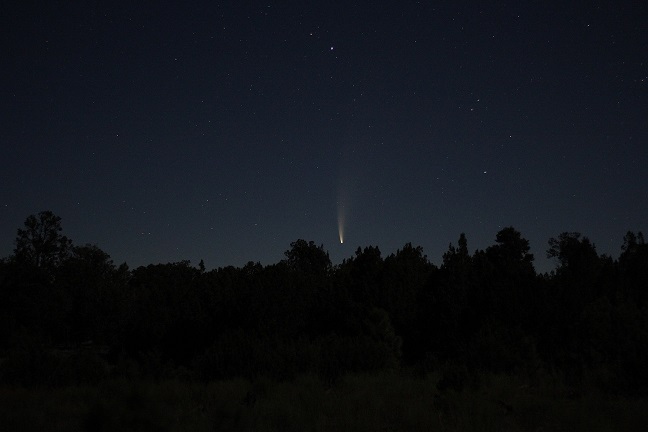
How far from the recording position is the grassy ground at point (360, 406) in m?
7.43

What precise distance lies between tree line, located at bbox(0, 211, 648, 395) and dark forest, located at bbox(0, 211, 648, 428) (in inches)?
1.7

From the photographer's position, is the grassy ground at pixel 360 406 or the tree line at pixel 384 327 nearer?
the grassy ground at pixel 360 406

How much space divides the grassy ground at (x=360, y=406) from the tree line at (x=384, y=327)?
1010 mm

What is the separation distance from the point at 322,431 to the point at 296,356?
6.00 metres

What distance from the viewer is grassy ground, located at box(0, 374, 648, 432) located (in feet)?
24.4

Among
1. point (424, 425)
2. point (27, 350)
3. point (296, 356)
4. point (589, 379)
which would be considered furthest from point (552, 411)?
point (27, 350)

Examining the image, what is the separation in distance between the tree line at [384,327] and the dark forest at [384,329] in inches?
1.7

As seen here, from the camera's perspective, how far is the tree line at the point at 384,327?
1245 cm

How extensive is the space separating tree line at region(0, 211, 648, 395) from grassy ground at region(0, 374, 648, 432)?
3.31 ft

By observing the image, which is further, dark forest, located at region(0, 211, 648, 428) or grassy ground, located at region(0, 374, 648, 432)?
dark forest, located at region(0, 211, 648, 428)

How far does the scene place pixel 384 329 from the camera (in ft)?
62.8

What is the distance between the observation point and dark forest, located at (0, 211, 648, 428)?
12.3 meters

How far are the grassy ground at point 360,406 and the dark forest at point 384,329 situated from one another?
79cm

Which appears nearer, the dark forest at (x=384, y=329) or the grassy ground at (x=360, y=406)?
the grassy ground at (x=360, y=406)
